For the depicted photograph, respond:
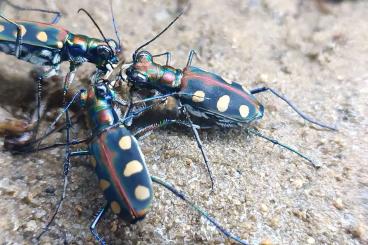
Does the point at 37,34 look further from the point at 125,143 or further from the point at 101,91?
the point at 125,143

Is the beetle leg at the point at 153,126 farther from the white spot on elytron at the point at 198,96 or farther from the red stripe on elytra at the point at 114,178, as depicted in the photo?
the red stripe on elytra at the point at 114,178

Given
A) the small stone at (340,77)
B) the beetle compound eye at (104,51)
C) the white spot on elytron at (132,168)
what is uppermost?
the small stone at (340,77)

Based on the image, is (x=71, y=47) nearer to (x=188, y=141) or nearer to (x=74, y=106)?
(x=74, y=106)

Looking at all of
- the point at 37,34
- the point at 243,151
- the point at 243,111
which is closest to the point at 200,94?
the point at 243,111

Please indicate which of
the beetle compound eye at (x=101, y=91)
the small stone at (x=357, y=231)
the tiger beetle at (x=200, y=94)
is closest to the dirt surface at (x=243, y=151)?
the small stone at (x=357, y=231)

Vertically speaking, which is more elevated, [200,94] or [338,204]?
[200,94]

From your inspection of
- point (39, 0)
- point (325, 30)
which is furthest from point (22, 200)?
point (325, 30)
